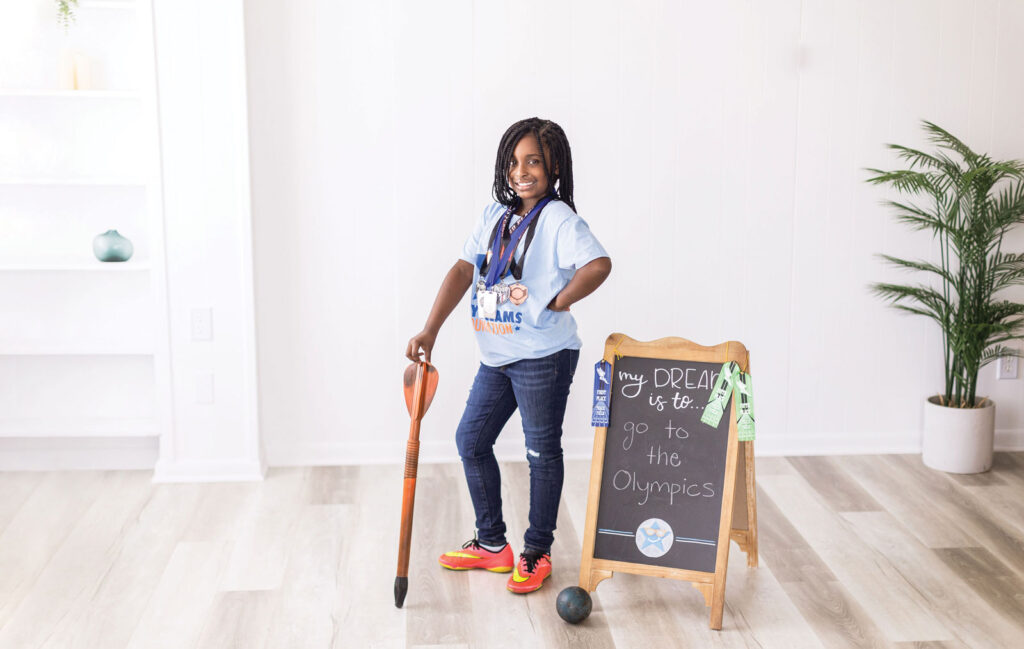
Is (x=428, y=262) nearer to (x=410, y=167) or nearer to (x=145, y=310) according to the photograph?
(x=410, y=167)

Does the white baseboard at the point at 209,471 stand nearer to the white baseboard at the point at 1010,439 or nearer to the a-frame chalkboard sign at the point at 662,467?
the a-frame chalkboard sign at the point at 662,467

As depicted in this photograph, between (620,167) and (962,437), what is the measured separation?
5.45 feet

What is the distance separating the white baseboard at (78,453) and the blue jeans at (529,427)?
1635 millimetres

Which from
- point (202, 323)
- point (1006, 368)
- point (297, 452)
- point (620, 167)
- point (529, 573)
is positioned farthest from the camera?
point (1006, 368)

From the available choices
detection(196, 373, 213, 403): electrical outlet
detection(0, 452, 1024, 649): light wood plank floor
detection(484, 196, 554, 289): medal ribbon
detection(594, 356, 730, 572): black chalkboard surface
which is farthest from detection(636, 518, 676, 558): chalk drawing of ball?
detection(196, 373, 213, 403): electrical outlet

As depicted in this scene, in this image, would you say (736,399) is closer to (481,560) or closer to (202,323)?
(481,560)

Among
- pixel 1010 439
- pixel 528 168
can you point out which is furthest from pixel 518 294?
pixel 1010 439

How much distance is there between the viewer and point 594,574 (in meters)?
2.83

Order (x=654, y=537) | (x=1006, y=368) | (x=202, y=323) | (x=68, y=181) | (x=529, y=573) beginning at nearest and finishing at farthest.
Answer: (x=654, y=537)
(x=529, y=573)
(x=68, y=181)
(x=202, y=323)
(x=1006, y=368)

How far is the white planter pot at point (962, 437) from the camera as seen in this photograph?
3.83m

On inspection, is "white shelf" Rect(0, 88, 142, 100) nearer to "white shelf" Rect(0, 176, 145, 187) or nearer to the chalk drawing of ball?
"white shelf" Rect(0, 176, 145, 187)

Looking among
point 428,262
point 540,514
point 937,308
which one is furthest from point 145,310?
point 937,308

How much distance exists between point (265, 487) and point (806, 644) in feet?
6.65

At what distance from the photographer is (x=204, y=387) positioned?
379 cm
